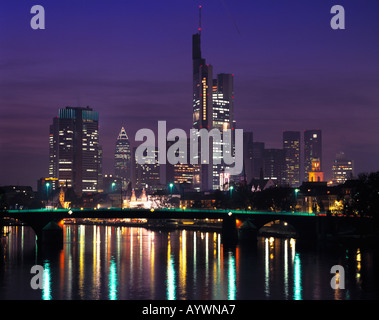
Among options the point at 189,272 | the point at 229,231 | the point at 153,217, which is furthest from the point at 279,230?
the point at 189,272

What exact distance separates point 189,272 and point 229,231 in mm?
48240

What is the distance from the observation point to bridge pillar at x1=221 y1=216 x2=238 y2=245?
450ft

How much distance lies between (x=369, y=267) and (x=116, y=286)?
35822 millimetres

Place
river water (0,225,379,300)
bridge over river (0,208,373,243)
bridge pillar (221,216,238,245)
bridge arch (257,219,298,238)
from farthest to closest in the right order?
1. bridge arch (257,219,298,238)
2. bridge pillar (221,216,238,245)
3. bridge over river (0,208,373,243)
4. river water (0,225,379,300)

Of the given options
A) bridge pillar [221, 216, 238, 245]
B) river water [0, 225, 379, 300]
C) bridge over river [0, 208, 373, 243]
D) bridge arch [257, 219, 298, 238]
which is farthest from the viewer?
bridge arch [257, 219, 298, 238]

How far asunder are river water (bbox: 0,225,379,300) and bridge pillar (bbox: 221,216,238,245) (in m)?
4.08

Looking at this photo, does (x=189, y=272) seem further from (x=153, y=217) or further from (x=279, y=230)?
(x=279, y=230)

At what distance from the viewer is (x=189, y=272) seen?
92375mm

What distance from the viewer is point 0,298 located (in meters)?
71.3

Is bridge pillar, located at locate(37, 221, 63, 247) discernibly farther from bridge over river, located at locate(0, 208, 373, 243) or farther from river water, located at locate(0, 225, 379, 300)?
river water, located at locate(0, 225, 379, 300)

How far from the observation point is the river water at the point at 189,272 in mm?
74938

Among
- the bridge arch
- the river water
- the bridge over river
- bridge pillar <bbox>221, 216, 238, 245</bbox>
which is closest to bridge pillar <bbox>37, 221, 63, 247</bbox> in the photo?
the bridge over river

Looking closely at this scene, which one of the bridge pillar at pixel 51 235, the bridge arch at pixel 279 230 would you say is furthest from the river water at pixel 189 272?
the bridge arch at pixel 279 230
